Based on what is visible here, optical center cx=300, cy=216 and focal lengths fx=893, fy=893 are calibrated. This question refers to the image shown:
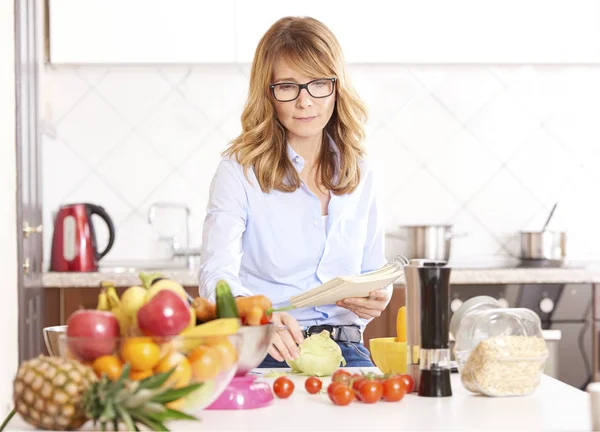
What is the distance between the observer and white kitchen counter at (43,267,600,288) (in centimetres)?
341

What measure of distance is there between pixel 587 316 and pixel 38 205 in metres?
2.21

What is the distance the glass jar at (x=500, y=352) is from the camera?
1463 millimetres

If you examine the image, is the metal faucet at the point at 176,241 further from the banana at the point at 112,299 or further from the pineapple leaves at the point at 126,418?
the pineapple leaves at the point at 126,418

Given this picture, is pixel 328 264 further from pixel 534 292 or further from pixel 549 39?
pixel 549 39

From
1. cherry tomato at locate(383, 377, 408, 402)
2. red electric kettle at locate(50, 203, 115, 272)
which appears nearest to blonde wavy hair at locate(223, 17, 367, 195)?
cherry tomato at locate(383, 377, 408, 402)

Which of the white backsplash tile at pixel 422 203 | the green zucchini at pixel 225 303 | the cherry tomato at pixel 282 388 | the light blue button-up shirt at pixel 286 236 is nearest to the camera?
the green zucchini at pixel 225 303

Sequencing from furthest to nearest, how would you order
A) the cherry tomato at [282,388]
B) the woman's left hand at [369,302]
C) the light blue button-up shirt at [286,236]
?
the light blue button-up shirt at [286,236], the woman's left hand at [369,302], the cherry tomato at [282,388]

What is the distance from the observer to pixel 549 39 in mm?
3678

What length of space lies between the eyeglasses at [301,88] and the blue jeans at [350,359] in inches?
23.3

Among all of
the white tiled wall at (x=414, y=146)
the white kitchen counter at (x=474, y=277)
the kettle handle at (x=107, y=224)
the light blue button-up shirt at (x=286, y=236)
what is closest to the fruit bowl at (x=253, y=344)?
the light blue button-up shirt at (x=286, y=236)

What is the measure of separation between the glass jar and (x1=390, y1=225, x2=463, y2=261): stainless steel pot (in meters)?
2.20

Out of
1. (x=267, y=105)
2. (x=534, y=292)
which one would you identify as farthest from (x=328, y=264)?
(x=534, y=292)

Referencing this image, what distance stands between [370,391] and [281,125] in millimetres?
980

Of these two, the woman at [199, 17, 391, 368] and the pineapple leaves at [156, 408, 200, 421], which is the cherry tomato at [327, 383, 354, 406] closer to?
the pineapple leaves at [156, 408, 200, 421]
